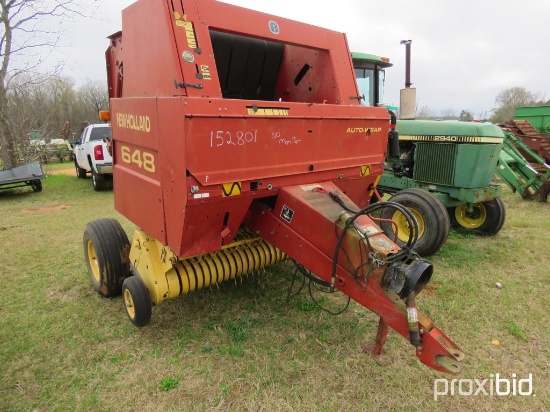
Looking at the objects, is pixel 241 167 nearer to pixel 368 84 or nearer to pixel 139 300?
pixel 139 300

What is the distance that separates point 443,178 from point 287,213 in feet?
10.7

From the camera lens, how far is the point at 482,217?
5.45 metres

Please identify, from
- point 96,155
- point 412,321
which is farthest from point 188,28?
point 96,155

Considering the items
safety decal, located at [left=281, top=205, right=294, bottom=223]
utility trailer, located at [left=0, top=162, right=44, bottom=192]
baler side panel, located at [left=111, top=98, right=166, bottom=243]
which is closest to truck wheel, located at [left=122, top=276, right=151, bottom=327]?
baler side panel, located at [left=111, top=98, right=166, bottom=243]

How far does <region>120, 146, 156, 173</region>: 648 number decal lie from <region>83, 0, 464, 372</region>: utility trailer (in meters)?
0.01

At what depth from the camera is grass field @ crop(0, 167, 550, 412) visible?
2.35m

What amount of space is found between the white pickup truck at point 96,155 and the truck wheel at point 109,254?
578 centimetres

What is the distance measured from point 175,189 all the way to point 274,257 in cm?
145

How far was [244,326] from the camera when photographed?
312 cm

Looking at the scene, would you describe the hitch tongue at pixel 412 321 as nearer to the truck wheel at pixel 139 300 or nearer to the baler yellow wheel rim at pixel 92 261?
the truck wheel at pixel 139 300

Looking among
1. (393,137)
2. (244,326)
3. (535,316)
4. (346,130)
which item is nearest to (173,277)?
(244,326)

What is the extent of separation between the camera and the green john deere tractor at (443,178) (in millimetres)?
4391

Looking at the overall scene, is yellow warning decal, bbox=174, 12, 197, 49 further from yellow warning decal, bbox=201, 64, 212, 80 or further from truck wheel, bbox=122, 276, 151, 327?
truck wheel, bbox=122, 276, 151, 327

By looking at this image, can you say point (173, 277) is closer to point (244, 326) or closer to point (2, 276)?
point (244, 326)
